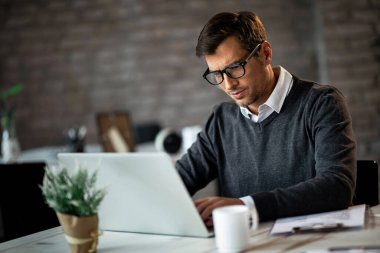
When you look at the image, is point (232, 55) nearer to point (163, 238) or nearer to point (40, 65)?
point (163, 238)

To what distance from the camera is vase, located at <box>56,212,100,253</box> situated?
1377 mm

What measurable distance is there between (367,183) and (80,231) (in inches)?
36.0

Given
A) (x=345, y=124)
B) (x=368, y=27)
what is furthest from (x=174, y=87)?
(x=345, y=124)

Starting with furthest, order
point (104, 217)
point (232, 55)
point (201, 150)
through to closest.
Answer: point (201, 150)
point (232, 55)
point (104, 217)

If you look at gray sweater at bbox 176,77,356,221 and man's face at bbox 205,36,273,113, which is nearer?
gray sweater at bbox 176,77,356,221

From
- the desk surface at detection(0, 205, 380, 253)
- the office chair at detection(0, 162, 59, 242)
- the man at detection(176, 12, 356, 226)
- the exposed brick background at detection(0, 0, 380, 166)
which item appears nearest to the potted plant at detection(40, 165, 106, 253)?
the desk surface at detection(0, 205, 380, 253)

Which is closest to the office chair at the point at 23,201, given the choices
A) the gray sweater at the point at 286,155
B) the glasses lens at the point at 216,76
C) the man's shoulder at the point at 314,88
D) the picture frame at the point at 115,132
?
the gray sweater at the point at 286,155

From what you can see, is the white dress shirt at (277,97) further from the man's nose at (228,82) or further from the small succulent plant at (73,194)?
the small succulent plant at (73,194)

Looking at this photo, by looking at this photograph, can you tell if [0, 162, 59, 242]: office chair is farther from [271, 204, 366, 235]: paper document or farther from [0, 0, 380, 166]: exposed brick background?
[0, 0, 380, 166]: exposed brick background

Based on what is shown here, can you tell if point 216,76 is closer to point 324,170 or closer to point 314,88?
point 314,88

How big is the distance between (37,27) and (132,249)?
4.80 m

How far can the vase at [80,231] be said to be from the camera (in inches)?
54.2

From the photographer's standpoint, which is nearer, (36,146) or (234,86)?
(234,86)

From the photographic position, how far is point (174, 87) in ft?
19.2
